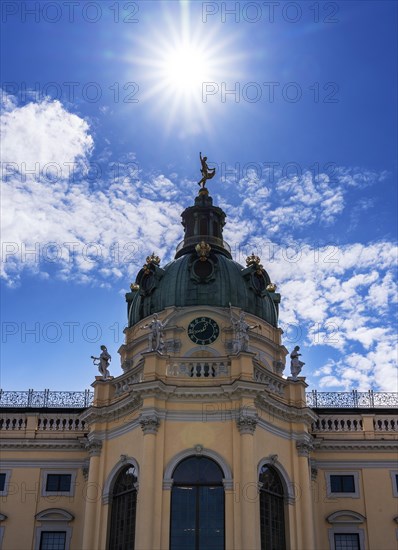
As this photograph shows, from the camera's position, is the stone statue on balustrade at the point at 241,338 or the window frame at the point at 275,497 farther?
the stone statue on balustrade at the point at 241,338

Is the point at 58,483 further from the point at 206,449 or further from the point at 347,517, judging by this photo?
the point at 347,517

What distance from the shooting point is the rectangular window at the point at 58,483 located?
32656mm

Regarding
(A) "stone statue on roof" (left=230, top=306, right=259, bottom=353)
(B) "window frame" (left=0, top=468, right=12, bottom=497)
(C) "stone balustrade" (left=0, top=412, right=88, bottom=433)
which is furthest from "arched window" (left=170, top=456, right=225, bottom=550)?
A: (B) "window frame" (left=0, top=468, right=12, bottom=497)

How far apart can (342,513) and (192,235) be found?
1703cm

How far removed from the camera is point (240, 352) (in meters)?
29.2

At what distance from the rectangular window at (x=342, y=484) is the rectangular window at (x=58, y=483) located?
39.1ft

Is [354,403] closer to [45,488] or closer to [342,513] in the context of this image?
[342,513]

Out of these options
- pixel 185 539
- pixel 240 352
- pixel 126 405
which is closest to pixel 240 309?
pixel 240 352

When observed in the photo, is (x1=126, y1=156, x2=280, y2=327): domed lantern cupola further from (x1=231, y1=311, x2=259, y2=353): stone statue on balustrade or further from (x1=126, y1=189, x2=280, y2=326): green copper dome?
(x1=231, y1=311, x2=259, y2=353): stone statue on balustrade

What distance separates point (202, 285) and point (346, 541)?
1356 cm

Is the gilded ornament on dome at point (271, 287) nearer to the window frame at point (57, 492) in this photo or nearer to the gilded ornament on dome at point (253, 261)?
the gilded ornament on dome at point (253, 261)

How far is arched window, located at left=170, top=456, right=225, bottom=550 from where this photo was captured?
26453mm

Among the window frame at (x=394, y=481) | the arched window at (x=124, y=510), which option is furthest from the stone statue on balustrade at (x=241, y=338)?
the window frame at (x=394, y=481)

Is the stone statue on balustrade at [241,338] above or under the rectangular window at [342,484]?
above
